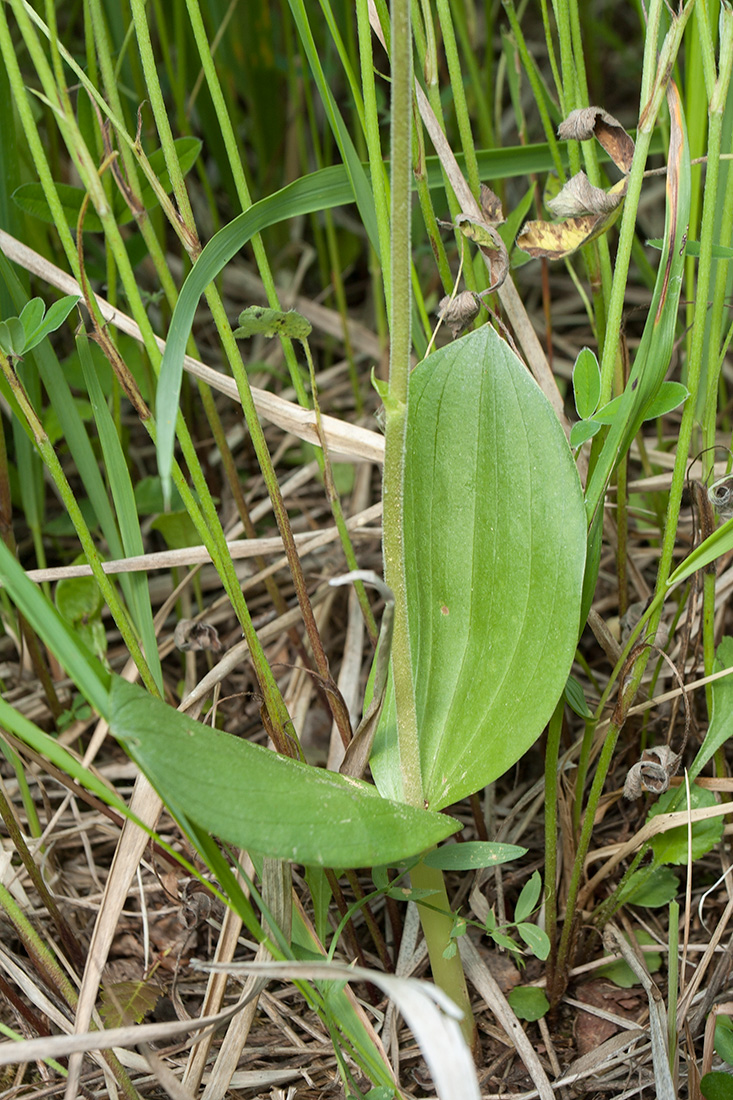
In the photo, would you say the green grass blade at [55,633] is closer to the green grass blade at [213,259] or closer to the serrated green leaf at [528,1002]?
the green grass blade at [213,259]

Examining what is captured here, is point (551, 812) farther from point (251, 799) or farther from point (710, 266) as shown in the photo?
point (710, 266)

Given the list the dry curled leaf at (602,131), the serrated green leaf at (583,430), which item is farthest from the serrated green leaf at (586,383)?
the dry curled leaf at (602,131)

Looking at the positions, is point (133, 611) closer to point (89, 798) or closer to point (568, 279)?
point (89, 798)

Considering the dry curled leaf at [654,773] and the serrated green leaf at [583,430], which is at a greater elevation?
the serrated green leaf at [583,430]

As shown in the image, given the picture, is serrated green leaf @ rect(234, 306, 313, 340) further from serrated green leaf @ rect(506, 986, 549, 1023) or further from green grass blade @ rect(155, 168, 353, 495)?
serrated green leaf @ rect(506, 986, 549, 1023)

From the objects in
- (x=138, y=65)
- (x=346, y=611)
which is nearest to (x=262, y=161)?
(x=138, y=65)

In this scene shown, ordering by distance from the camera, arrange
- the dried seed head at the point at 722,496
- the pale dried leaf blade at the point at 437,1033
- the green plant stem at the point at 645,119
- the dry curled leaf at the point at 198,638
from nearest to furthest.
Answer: the pale dried leaf blade at the point at 437,1033 < the green plant stem at the point at 645,119 < the dried seed head at the point at 722,496 < the dry curled leaf at the point at 198,638
